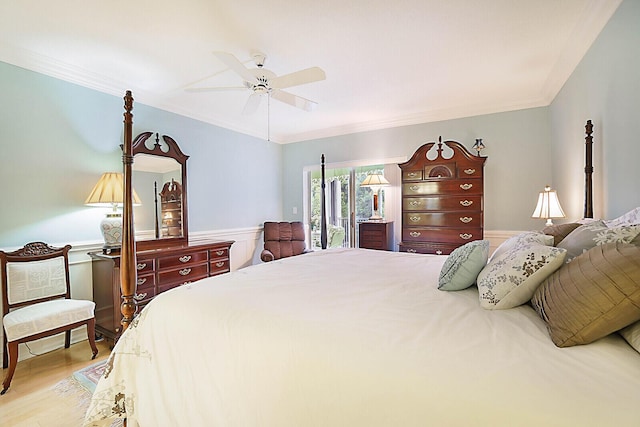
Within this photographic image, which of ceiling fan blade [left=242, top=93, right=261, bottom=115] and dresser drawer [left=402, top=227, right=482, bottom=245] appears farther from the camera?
dresser drawer [left=402, top=227, right=482, bottom=245]

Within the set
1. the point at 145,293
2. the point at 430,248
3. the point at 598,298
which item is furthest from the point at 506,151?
the point at 145,293

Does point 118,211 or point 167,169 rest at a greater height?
point 167,169

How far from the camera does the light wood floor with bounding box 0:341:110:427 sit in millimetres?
1826

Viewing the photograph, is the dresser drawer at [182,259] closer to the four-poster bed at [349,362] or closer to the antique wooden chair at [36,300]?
the antique wooden chair at [36,300]

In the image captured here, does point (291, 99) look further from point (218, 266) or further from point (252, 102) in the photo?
point (218, 266)

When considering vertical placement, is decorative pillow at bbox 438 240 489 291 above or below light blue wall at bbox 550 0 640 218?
below

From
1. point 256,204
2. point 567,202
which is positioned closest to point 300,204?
point 256,204

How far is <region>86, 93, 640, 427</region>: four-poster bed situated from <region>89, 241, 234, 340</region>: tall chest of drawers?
1276 millimetres

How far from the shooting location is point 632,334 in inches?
33.5

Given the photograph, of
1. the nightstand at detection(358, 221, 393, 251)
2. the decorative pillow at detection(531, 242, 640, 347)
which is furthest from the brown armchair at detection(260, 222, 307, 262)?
the decorative pillow at detection(531, 242, 640, 347)

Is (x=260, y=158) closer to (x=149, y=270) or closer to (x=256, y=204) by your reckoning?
(x=256, y=204)

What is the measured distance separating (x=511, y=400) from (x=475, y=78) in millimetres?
3248

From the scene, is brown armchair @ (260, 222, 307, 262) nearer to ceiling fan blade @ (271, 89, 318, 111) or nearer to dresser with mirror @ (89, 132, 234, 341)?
dresser with mirror @ (89, 132, 234, 341)

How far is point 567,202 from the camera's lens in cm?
305
